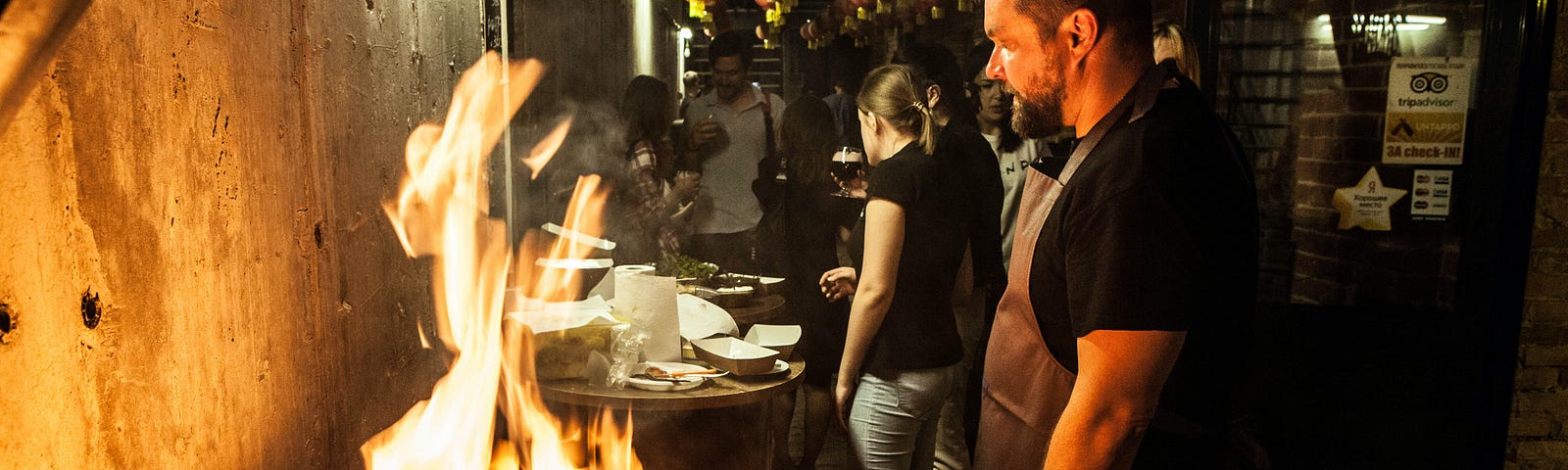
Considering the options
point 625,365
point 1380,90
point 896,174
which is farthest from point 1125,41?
point 1380,90

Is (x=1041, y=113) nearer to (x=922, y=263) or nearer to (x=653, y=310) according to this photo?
(x=922, y=263)

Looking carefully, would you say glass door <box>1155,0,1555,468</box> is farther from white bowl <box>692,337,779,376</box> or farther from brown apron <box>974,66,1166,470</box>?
brown apron <box>974,66,1166,470</box>

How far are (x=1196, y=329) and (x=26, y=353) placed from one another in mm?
1773

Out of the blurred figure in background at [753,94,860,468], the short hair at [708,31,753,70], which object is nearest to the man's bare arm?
the blurred figure in background at [753,94,860,468]

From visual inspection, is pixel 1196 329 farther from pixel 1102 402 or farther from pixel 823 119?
pixel 823 119

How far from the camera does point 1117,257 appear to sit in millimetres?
1671

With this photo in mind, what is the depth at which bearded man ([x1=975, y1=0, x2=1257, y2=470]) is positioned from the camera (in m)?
1.67

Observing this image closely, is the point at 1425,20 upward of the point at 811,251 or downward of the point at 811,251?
upward

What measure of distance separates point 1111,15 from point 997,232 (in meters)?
1.77

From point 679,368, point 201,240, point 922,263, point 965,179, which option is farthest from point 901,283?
point 201,240

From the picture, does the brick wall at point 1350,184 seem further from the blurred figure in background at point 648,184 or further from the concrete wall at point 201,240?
the concrete wall at point 201,240

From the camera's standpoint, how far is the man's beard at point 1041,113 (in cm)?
204

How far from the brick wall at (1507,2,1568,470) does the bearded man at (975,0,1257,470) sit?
9.50ft

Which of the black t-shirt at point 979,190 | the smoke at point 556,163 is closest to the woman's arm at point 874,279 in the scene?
the black t-shirt at point 979,190
